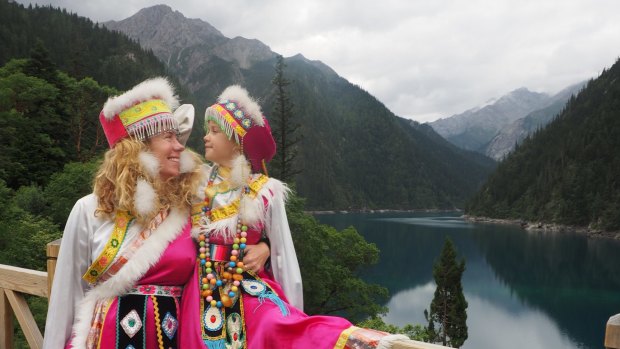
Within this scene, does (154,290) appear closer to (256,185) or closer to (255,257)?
(255,257)

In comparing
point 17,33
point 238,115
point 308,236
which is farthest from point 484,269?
point 17,33

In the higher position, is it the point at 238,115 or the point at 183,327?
the point at 238,115

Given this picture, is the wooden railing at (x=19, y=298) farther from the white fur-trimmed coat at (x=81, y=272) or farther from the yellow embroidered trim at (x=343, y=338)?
the yellow embroidered trim at (x=343, y=338)

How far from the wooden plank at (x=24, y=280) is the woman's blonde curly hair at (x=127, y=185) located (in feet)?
3.63

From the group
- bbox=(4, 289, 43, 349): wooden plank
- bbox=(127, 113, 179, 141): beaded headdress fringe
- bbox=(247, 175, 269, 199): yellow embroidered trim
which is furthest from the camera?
bbox=(4, 289, 43, 349): wooden plank

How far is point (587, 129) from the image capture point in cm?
10300

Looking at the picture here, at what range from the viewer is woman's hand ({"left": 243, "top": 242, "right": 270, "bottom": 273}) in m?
2.32

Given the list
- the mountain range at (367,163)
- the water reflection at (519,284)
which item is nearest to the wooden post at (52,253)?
the water reflection at (519,284)

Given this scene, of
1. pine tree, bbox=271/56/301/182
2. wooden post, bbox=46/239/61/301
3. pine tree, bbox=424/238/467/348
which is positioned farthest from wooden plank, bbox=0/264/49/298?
pine tree, bbox=424/238/467/348

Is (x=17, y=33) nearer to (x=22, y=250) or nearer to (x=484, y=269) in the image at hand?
(x=22, y=250)

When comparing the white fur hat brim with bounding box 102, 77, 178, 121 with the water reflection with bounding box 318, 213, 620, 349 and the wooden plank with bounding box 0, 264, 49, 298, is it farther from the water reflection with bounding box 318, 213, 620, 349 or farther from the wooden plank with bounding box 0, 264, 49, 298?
the water reflection with bounding box 318, 213, 620, 349

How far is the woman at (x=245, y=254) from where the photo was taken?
1938 millimetres

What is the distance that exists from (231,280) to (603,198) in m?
96.5

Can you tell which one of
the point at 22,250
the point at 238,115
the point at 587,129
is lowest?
the point at 22,250
